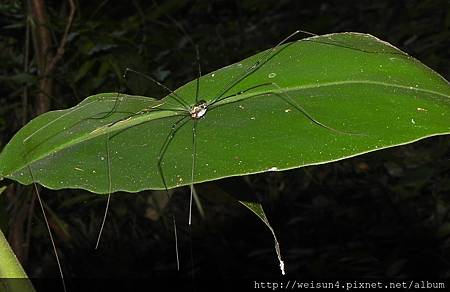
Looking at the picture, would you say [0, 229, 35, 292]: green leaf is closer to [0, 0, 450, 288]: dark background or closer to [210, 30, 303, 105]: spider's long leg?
[210, 30, 303, 105]: spider's long leg

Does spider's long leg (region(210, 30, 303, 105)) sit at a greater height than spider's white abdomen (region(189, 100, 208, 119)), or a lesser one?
greater

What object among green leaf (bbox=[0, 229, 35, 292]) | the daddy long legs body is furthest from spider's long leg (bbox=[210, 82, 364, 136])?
green leaf (bbox=[0, 229, 35, 292])

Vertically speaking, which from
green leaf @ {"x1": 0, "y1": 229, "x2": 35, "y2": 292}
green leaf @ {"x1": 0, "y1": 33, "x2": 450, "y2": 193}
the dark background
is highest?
the dark background

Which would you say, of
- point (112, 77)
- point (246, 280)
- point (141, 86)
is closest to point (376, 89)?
point (141, 86)

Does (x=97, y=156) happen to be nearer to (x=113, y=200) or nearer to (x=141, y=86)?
(x=141, y=86)

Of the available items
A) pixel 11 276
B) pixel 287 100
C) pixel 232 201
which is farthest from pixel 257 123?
pixel 232 201
